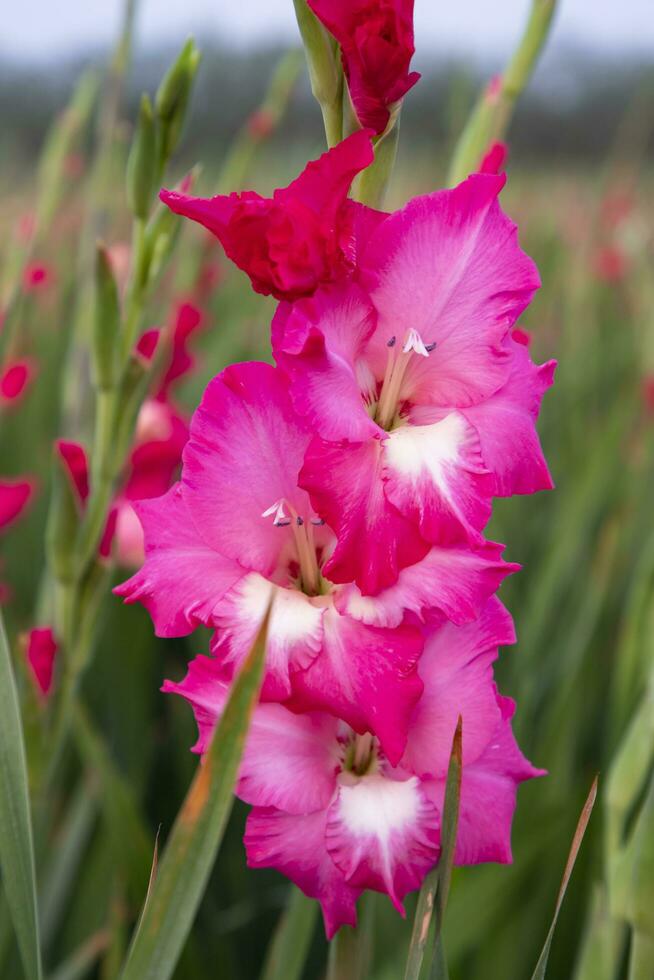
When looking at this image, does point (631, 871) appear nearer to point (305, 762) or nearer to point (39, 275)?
point (305, 762)

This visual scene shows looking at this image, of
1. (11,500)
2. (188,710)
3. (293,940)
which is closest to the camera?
(293,940)

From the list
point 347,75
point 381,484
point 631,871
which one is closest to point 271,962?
point 631,871

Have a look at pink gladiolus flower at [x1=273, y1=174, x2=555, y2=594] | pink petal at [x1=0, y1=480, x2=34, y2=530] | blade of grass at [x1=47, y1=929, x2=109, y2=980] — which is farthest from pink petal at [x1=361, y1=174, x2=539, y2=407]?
blade of grass at [x1=47, y1=929, x2=109, y2=980]

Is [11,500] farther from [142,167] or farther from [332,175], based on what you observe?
[332,175]

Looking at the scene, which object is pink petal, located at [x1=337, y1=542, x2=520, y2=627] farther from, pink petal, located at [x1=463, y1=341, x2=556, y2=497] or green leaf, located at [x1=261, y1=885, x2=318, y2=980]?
green leaf, located at [x1=261, y1=885, x2=318, y2=980]

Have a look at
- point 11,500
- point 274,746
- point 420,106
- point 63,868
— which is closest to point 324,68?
point 274,746
